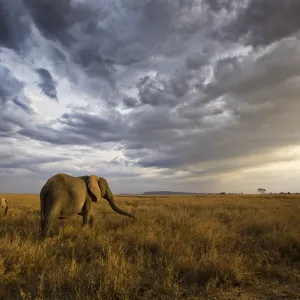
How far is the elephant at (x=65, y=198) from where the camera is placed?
9531 mm

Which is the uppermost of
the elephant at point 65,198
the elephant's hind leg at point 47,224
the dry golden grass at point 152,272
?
the elephant at point 65,198

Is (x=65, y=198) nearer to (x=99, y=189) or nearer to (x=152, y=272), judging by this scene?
(x=99, y=189)

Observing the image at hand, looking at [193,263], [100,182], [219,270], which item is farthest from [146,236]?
[100,182]

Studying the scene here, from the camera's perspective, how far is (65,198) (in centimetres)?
1016

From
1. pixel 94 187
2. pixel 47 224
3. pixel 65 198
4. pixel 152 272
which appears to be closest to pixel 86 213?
pixel 94 187

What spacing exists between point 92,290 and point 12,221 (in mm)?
Answer: 9096

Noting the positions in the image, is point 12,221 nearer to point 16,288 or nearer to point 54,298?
point 16,288

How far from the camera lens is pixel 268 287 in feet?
17.6

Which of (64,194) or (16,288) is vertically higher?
(64,194)

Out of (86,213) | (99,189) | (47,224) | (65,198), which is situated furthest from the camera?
(99,189)

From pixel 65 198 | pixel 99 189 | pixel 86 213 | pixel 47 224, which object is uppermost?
pixel 99 189

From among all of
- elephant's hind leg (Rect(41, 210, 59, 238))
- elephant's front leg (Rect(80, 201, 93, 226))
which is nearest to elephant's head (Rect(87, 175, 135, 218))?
elephant's front leg (Rect(80, 201, 93, 226))

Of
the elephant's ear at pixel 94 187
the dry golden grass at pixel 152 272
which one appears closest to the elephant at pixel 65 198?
the elephant's ear at pixel 94 187

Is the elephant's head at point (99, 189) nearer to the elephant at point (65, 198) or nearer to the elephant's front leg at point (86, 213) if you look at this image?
the elephant at point (65, 198)
